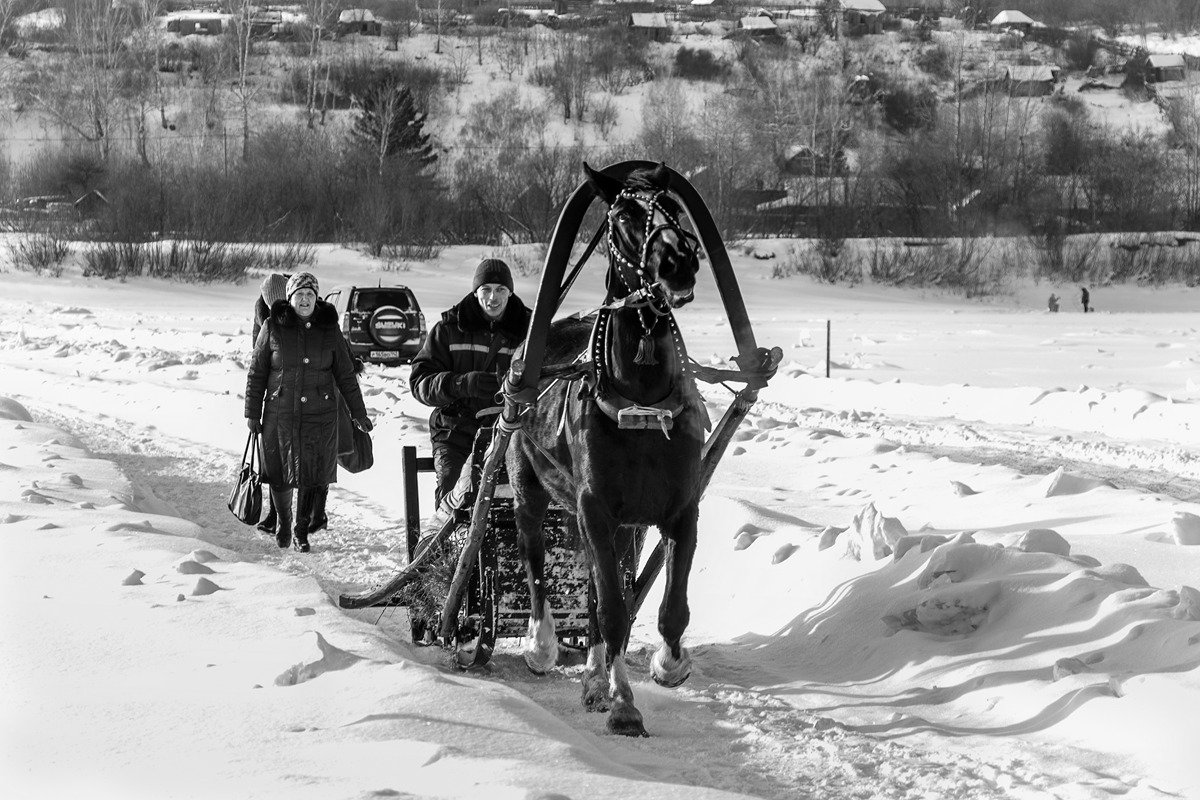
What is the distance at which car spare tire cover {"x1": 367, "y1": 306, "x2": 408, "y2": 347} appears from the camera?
976 inches

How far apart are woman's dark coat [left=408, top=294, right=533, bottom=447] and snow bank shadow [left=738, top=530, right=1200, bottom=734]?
6.03 ft

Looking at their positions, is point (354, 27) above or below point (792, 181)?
above

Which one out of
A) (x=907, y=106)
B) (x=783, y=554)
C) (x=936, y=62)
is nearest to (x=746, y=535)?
(x=783, y=554)

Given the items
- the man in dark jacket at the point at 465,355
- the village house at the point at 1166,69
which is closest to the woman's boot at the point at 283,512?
the man in dark jacket at the point at 465,355

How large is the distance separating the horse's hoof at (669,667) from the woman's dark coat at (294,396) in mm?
5098

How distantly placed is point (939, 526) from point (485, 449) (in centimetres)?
368

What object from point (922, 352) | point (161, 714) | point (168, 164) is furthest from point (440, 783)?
point (168, 164)

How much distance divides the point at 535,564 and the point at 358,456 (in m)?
4.48

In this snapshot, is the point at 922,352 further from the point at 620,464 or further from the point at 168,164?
the point at 168,164

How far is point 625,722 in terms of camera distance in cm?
567

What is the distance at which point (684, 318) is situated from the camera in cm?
3647

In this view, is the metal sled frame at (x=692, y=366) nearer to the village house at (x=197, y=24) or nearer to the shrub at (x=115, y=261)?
the shrub at (x=115, y=261)

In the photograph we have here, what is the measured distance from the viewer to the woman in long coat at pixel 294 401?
10.6 metres

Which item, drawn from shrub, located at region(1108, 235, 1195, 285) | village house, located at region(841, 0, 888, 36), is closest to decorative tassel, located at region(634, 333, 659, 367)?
shrub, located at region(1108, 235, 1195, 285)
